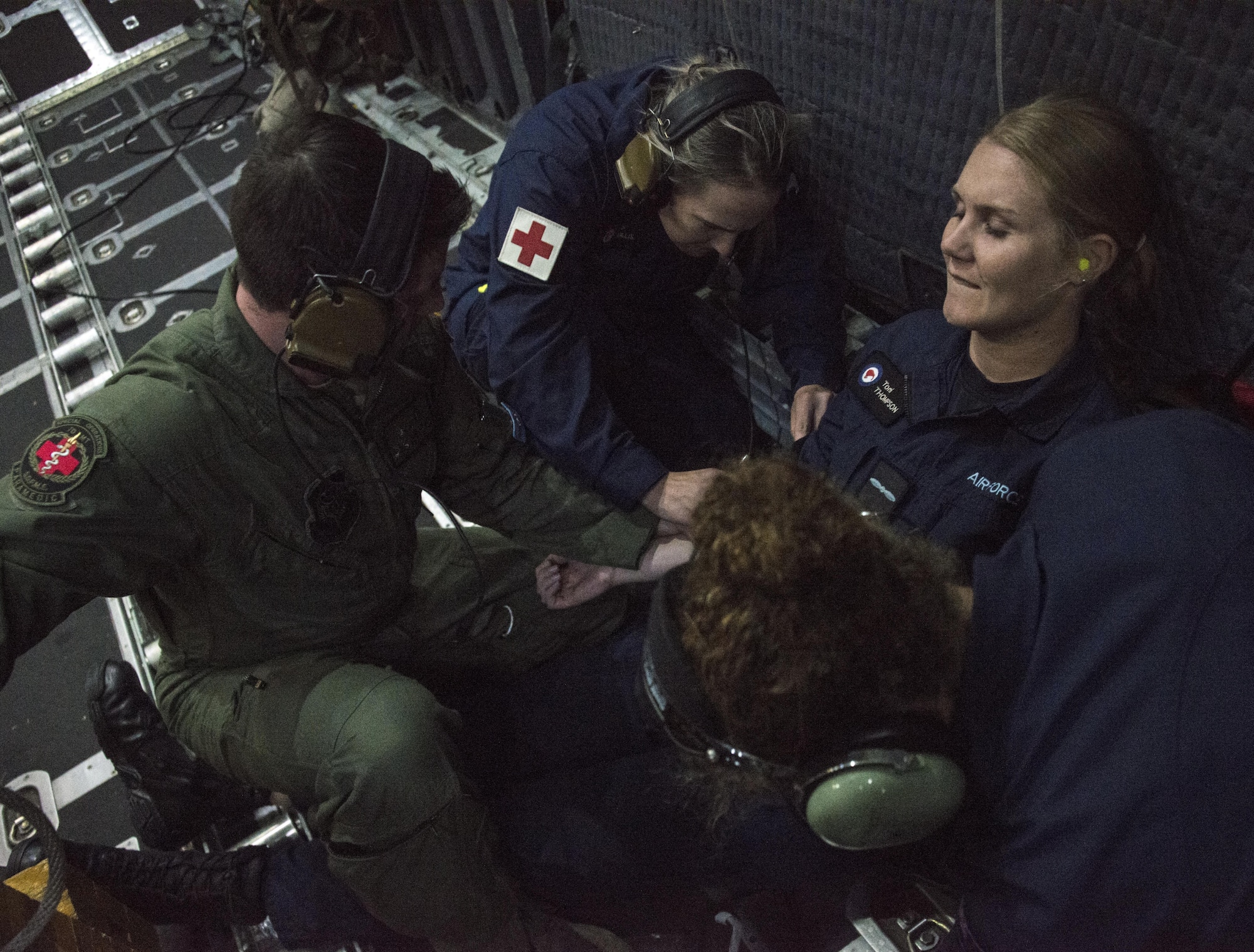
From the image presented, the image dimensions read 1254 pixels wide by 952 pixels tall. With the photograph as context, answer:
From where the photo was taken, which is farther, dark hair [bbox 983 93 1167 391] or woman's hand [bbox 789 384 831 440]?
woman's hand [bbox 789 384 831 440]

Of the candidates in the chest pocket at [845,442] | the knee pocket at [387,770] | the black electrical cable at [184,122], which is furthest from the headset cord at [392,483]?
the black electrical cable at [184,122]

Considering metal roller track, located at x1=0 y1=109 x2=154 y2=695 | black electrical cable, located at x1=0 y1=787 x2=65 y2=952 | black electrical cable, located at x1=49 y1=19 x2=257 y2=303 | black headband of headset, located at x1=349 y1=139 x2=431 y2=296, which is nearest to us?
black electrical cable, located at x1=0 y1=787 x2=65 y2=952

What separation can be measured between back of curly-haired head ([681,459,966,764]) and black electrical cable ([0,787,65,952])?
1.02 meters

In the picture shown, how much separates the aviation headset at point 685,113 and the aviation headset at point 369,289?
23.4 inches

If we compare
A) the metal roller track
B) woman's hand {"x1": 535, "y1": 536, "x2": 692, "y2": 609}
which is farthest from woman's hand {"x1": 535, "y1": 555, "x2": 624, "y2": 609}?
the metal roller track

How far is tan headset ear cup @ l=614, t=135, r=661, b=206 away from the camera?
1795 millimetres

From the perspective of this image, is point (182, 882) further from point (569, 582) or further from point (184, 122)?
point (184, 122)

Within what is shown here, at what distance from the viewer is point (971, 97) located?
5.28 ft

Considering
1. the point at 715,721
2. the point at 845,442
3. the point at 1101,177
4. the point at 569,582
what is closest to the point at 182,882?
the point at 569,582

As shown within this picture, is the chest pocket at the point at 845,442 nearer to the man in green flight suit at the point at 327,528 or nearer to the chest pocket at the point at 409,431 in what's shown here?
the man in green flight suit at the point at 327,528

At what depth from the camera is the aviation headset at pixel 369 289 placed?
1.26m

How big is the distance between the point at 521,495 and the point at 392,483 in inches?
12.0

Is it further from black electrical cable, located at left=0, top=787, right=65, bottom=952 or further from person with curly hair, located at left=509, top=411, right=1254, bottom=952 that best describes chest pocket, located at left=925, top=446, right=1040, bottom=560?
black electrical cable, located at left=0, top=787, right=65, bottom=952

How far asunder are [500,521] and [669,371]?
30.1 inches
